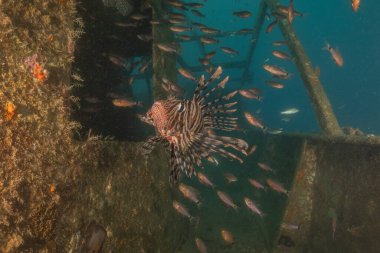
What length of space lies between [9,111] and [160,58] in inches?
156

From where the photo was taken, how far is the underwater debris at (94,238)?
3269 mm

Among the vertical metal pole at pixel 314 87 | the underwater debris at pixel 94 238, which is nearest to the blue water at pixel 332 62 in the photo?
the vertical metal pole at pixel 314 87

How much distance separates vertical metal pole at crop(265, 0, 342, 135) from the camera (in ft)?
19.5

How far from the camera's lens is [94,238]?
339 centimetres

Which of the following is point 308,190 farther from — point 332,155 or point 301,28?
point 301,28

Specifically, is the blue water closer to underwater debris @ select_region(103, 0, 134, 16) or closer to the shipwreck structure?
the shipwreck structure

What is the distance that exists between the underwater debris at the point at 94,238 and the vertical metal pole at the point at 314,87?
14.6 feet

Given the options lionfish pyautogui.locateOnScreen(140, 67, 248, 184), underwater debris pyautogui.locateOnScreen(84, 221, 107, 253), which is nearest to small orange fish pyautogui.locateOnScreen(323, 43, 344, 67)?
lionfish pyautogui.locateOnScreen(140, 67, 248, 184)

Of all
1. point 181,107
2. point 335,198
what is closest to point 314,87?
point 335,198

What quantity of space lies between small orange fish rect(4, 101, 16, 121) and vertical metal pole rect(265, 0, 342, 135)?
5230mm

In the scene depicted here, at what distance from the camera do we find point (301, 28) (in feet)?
461

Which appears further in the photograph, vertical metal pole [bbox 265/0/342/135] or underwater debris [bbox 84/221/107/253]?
vertical metal pole [bbox 265/0/342/135]

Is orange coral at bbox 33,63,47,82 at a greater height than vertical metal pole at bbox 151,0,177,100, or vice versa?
vertical metal pole at bbox 151,0,177,100

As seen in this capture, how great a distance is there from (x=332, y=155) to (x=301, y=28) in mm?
150946
